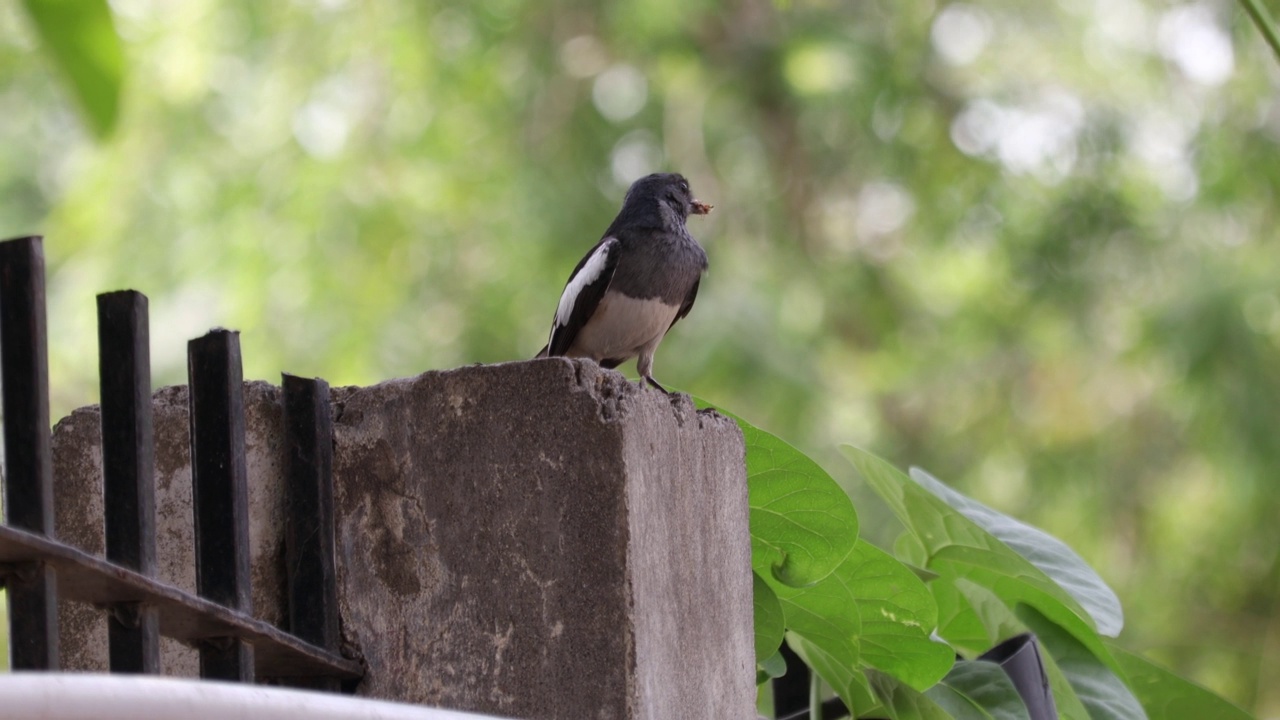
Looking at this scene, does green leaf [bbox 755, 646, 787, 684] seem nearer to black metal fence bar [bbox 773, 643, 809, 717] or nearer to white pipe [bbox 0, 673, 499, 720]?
black metal fence bar [bbox 773, 643, 809, 717]

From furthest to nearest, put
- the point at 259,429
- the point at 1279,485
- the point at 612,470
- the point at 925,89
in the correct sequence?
1. the point at 925,89
2. the point at 1279,485
3. the point at 259,429
4. the point at 612,470

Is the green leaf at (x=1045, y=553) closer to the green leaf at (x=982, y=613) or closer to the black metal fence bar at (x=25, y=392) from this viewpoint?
the green leaf at (x=982, y=613)

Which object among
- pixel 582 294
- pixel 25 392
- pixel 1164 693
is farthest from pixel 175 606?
pixel 582 294

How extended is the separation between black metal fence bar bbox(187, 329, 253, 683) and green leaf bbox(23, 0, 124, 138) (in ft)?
3.22

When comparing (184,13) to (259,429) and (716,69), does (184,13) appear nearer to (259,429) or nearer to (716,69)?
(716,69)

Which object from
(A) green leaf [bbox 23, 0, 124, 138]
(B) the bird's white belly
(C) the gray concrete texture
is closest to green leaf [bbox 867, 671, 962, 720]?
(C) the gray concrete texture

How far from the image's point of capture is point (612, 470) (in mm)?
1563

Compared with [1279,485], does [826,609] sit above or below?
below

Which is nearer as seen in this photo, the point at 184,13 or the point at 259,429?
→ the point at 259,429

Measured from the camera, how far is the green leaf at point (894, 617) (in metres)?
2.17

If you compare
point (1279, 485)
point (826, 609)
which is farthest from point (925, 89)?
point (826, 609)

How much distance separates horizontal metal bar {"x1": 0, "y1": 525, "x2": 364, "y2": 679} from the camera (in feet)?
3.79

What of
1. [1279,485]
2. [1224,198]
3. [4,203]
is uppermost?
[4,203]

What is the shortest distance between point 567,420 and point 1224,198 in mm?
8700
